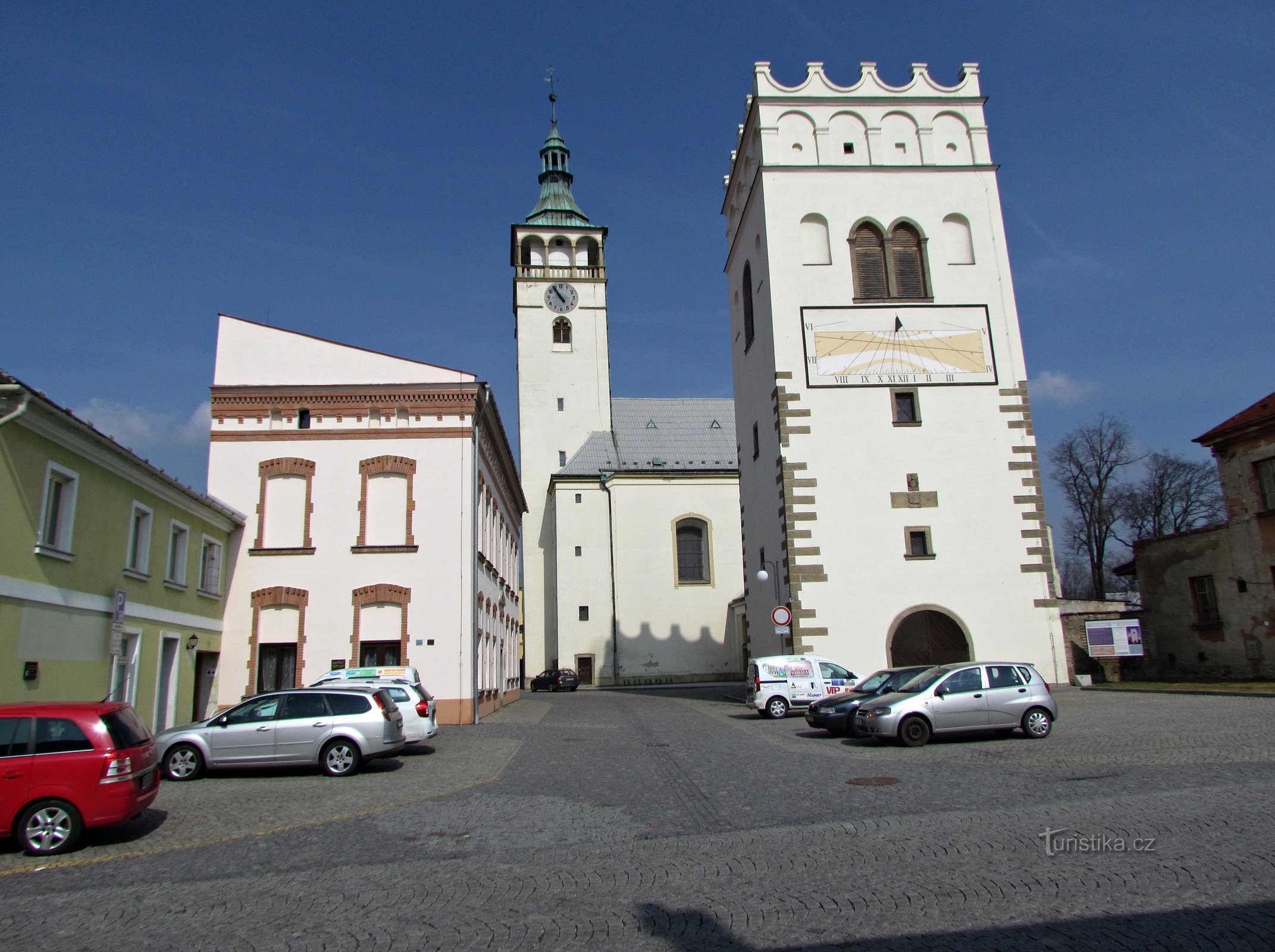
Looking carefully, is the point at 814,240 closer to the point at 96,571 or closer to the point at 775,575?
the point at 775,575

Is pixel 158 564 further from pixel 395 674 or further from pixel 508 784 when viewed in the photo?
pixel 508 784

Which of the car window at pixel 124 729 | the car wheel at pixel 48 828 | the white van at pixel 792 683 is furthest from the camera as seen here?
the white van at pixel 792 683

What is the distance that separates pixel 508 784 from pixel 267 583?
12869mm

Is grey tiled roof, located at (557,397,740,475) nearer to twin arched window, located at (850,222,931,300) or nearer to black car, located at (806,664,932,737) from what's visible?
twin arched window, located at (850,222,931,300)

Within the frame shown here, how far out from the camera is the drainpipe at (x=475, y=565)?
24.1m

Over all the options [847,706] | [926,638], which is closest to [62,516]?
[847,706]

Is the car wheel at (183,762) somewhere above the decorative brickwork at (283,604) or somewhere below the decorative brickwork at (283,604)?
below

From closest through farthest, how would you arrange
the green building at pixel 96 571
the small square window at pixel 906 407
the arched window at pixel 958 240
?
the green building at pixel 96 571 → the small square window at pixel 906 407 → the arched window at pixel 958 240

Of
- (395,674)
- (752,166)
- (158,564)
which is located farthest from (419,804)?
(752,166)

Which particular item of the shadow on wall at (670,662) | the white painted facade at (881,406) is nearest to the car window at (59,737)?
the white painted facade at (881,406)

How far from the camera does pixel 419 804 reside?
1166cm

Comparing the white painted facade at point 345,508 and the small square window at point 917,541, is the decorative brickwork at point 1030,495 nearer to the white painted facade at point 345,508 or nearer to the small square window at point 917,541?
the small square window at point 917,541

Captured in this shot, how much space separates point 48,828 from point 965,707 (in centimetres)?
1304

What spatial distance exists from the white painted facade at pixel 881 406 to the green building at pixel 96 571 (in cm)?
1510
